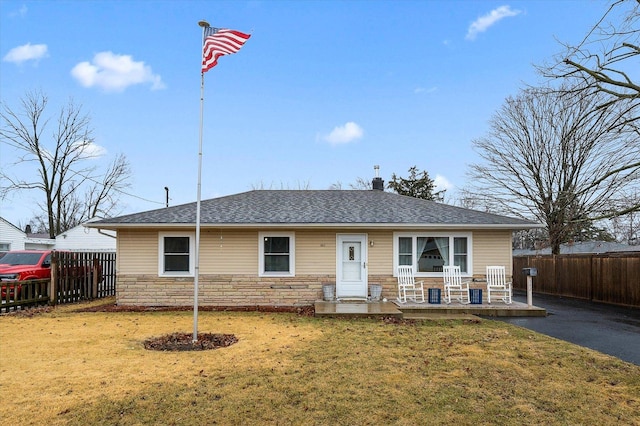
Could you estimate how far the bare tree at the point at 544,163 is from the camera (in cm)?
2031

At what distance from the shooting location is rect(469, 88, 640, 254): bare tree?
20312 mm

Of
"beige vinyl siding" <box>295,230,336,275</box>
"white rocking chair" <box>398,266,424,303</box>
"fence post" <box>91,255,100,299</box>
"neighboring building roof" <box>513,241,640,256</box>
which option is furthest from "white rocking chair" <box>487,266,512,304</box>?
"neighboring building roof" <box>513,241,640,256</box>

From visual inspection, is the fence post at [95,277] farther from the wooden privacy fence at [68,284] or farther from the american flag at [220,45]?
the american flag at [220,45]

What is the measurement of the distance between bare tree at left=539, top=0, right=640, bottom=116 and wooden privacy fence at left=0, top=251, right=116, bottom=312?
14.9m

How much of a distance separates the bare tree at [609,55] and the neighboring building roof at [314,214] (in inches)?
153

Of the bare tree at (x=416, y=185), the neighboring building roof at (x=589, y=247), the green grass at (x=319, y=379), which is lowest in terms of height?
the green grass at (x=319, y=379)

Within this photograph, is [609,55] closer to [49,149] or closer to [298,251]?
[298,251]

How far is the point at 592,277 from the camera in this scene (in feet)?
47.7

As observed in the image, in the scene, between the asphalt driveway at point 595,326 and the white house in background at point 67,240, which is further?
the white house in background at point 67,240

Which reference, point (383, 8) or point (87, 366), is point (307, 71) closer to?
point (383, 8)

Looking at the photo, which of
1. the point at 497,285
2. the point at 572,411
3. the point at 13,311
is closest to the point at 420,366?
the point at 572,411

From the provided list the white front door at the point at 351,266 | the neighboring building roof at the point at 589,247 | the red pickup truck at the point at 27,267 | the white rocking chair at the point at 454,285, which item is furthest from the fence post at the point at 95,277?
the neighboring building roof at the point at 589,247

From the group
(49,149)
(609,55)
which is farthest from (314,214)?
(49,149)

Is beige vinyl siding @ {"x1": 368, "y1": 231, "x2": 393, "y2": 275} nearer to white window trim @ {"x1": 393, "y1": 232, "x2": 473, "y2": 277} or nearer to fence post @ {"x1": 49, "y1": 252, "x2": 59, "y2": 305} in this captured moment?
white window trim @ {"x1": 393, "y1": 232, "x2": 473, "y2": 277}
